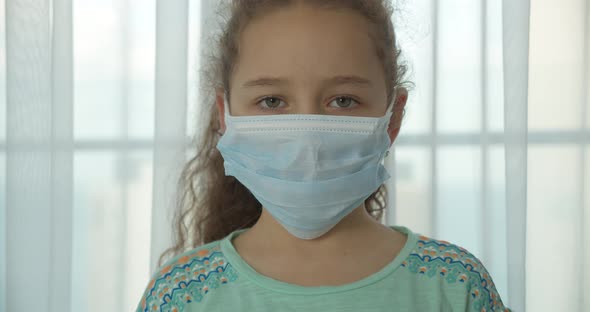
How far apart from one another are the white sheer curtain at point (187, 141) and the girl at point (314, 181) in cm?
90

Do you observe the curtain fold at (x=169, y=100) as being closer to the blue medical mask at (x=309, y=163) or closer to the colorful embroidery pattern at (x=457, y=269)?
the blue medical mask at (x=309, y=163)

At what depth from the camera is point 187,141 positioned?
6.88 ft

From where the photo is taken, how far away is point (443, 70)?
2.08m

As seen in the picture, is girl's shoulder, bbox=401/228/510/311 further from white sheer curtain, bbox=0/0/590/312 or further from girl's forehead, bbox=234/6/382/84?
white sheer curtain, bbox=0/0/590/312

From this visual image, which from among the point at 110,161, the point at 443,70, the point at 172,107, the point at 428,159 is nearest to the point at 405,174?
the point at 428,159

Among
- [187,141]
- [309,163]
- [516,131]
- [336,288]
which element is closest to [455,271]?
[336,288]

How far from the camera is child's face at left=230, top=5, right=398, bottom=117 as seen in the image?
1.04m

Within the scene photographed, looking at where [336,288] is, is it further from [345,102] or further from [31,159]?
[31,159]

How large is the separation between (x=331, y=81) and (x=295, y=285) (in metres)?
0.35

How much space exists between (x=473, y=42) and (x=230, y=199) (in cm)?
109

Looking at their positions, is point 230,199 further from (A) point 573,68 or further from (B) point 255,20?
(A) point 573,68

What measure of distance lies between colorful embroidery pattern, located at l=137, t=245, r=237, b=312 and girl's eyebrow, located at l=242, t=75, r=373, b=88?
0.32 metres

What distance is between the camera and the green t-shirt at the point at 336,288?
1.04 m

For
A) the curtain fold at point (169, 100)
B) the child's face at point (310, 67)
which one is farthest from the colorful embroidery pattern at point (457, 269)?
the curtain fold at point (169, 100)
